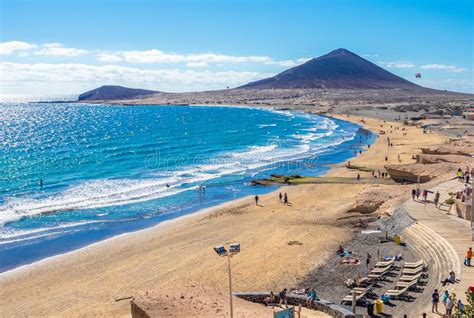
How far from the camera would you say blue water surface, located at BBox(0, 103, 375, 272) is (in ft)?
106

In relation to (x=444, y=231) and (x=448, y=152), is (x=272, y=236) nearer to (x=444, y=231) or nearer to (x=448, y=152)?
(x=444, y=231)

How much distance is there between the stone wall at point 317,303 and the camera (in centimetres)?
1708

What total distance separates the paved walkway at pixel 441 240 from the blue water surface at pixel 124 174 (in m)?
16.9

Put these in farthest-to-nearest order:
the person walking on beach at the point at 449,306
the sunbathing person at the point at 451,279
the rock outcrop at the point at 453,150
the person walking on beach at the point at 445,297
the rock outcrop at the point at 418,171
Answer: the rock outcrop at the point at 453,150, the rock outcrop at the point at 418,171, the sunbathing person at the point at 451,279, the person walking on beach at the point at 445,297, the person walking on beach at the point at 449,306

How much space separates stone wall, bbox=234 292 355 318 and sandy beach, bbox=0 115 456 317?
2.56 metres

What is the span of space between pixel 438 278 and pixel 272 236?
449 inches

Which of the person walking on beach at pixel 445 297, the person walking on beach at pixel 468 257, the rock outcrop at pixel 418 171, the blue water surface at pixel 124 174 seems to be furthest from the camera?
the rock outcrop at pixel 418 171

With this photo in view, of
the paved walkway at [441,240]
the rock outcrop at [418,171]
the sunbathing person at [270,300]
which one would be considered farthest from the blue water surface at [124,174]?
the paved walkway at [441,240]

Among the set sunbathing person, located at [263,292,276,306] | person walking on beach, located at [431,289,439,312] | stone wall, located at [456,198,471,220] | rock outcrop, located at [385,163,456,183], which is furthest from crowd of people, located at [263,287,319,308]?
rock outcrop, located at [385,163,456,183]

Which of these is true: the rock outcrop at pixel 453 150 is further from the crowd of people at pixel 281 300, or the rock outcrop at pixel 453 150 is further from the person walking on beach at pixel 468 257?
the crowd of people at pixel 281 300

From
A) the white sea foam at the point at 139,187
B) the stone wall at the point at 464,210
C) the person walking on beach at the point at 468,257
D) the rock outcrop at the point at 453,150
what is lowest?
the white sea foam at the point at 139,187

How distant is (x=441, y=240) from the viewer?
73.1ft

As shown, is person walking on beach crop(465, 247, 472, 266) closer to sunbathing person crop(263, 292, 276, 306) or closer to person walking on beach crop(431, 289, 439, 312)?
person walking on beach crop(431, 289, 439, 312)

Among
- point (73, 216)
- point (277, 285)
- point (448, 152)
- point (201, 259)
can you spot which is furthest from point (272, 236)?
point (448, 152)
